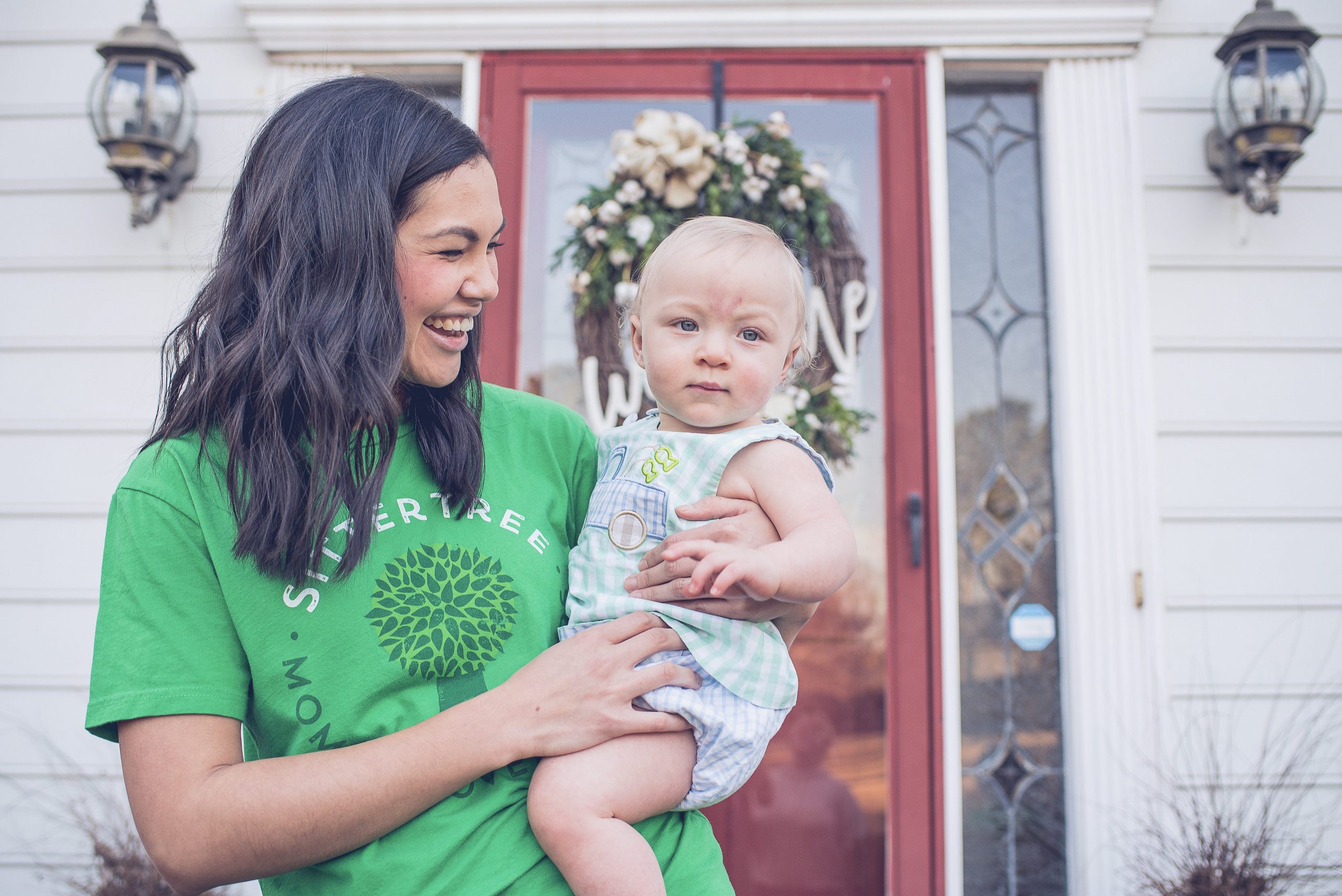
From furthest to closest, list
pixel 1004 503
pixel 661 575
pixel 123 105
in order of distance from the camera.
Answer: pixel 1004 503 < pixel 123 105 < pixel 661 575

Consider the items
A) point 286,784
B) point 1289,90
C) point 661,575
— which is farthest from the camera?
point 1289,90

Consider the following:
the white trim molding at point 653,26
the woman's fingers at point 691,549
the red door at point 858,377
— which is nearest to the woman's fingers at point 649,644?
the woman's fingers at point 691,549

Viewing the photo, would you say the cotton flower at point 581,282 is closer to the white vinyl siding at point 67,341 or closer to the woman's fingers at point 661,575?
the white vinyl siding at point 67,341

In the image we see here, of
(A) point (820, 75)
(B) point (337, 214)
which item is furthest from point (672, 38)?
(B) point (337, 214)

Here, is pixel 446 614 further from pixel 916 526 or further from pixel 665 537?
pixel 916 526

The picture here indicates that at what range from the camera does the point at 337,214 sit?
1032 mm

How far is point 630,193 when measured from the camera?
2578mm

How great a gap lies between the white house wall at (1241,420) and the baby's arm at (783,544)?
1.93 m

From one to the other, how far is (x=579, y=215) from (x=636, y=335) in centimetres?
138

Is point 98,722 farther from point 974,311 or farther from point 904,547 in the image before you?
point 974,311

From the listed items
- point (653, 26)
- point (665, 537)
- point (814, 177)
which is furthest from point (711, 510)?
point (653, 26)

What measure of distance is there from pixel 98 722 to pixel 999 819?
2.54 metres

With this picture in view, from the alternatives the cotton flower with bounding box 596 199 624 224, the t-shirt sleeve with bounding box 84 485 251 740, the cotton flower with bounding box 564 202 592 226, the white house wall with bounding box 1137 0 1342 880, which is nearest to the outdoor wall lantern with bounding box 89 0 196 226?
the cotton flower with bounding box 564 202 592 226

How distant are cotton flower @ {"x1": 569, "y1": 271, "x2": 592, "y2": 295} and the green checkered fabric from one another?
4.65ft
